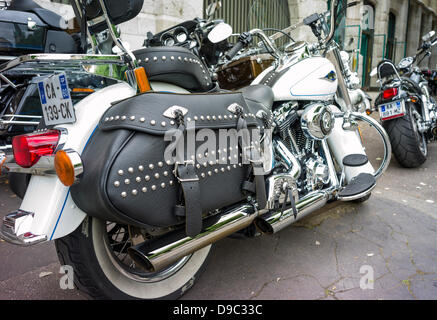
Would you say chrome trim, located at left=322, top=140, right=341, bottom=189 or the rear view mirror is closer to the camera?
the rear view mirror

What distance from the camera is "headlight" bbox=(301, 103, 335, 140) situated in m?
2.00

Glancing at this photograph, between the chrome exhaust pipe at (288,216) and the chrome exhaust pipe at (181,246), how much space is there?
0.61 feet

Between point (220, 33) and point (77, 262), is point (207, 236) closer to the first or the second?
point (77, 262)

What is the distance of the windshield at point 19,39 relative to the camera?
2.92 metres

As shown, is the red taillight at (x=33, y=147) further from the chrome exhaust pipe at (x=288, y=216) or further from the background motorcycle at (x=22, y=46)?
the background motorcycle at (x=22, y=46)

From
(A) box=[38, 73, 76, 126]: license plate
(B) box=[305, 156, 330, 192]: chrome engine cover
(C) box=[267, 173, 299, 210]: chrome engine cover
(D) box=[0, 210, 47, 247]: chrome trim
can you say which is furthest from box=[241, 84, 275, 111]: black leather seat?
(D) box=[0, 210, 47, 247]: chrome trim

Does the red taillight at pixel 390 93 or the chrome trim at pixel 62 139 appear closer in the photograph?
the chrome trim at pixel 62 139

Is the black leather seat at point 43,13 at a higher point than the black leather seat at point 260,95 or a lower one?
higher

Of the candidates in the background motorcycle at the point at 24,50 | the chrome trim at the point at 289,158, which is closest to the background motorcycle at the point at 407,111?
the chrome trim at the point at 289,158

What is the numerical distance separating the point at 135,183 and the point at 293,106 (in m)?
1.30

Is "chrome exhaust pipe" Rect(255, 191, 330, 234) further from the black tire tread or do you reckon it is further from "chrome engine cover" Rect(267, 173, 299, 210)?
the black tire tread

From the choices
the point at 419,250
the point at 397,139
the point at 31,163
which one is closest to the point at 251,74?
the point at 397,139
